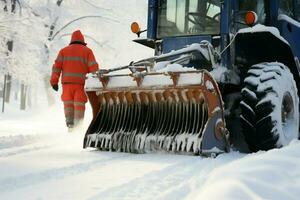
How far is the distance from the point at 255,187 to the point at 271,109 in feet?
8.97

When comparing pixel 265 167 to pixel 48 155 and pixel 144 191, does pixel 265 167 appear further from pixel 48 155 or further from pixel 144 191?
pixel 48 155

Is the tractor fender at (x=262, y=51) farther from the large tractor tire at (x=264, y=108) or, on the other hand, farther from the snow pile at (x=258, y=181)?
the snow pile at (x=258, y=181)

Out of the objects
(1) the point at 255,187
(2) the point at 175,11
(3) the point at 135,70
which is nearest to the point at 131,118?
(3) the point at 135,70

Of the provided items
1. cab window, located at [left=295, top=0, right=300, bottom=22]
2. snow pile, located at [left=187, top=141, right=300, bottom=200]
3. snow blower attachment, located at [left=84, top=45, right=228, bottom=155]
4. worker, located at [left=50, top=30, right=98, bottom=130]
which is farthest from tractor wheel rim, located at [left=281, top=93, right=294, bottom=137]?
worker, located at [left=50, top=30, right=98, bottom=130]

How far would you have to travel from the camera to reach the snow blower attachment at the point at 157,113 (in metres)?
5.34

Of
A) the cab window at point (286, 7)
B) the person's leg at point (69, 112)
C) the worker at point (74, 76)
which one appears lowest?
the person's leg at point (69, 112)

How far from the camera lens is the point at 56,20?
77.3 ft

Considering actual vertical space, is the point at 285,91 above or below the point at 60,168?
above

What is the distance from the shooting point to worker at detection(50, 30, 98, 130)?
773 cm

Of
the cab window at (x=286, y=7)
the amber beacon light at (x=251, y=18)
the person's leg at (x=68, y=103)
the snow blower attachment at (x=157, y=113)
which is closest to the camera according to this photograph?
the snow blower attachment at (x=157, y=113)

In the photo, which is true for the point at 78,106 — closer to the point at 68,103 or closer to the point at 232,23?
the point at 68,103

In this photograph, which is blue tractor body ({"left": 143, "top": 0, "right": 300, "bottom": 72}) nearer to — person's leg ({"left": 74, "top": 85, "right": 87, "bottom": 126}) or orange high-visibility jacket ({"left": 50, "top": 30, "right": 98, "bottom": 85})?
orange high-visibility jacket ({"left": 50, "top": 30, "right": 98, "bottom": 85})

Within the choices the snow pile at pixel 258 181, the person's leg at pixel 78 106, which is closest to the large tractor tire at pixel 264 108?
the snow pile at pixel 258 181

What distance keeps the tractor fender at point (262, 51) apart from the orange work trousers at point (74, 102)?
266cm
